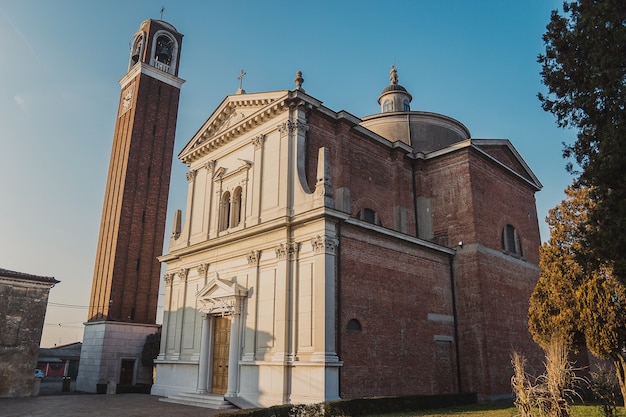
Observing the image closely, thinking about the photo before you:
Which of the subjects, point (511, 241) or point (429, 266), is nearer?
point (429, 266)

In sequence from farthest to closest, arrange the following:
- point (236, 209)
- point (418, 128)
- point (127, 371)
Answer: point (127, 371) < point (418, 128) < point (236, 209)

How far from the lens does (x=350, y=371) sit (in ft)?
48.1

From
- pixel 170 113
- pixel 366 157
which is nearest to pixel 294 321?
pixel 366 157

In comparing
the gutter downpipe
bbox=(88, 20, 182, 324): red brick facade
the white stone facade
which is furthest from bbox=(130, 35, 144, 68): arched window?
the gutter downpipe

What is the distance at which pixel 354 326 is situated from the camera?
1530 centimetres

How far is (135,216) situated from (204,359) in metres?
13.7

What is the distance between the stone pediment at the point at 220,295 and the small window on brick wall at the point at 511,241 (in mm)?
11738

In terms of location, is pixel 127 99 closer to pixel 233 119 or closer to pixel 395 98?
pixel 233 119

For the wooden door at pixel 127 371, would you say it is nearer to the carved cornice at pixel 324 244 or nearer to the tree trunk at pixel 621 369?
the carved cornice at pixel 324 244

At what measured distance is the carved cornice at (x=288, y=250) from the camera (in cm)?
1595

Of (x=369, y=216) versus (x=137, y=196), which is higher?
(x=137, y=196)

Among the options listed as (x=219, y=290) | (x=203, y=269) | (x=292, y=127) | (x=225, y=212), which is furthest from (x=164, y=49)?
(x=219, y=290)

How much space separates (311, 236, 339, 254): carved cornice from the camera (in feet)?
49.1

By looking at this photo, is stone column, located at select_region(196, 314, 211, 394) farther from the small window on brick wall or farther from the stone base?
the small window on brick wall
